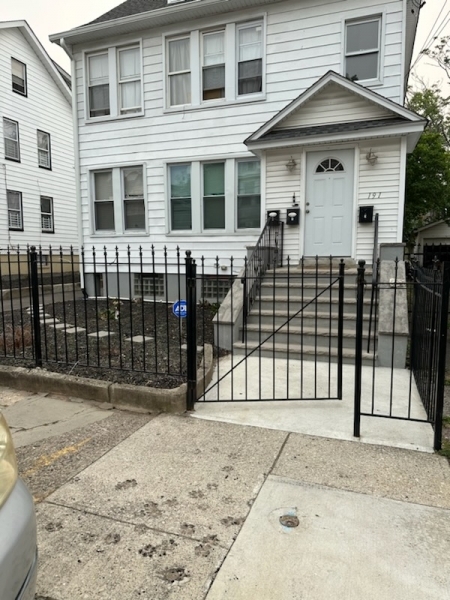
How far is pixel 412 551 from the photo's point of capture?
2.22m

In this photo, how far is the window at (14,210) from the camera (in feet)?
46.7

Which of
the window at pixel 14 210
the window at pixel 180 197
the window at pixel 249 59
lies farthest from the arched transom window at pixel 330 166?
the window at pixel 14 210

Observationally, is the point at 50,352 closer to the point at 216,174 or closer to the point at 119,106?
the point at 216,174

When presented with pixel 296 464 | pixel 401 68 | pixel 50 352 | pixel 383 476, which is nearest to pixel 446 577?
pixel 383 476

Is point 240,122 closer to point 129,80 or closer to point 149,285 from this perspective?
point 129,80

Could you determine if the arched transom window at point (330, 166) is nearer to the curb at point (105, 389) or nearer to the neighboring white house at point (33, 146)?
the curb at point (105, 389)

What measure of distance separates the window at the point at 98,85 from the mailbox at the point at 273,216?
17.9 feet

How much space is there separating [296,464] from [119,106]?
1022 centimetres

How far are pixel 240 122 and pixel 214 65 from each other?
155 cm

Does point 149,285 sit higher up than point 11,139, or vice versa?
point 11,139

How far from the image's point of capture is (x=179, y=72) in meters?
9.94

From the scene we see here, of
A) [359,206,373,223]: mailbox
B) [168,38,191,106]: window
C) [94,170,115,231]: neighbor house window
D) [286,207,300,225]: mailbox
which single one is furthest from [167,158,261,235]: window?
[359,206,373,223]: mailbox

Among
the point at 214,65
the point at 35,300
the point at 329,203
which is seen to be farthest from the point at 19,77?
the point at 35,300

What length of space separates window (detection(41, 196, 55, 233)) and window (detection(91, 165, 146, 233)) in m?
5.77
